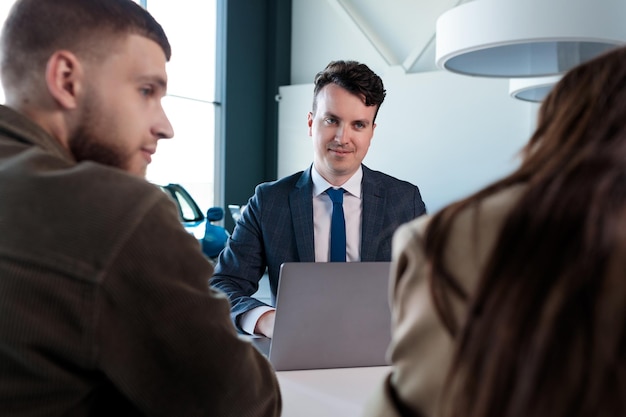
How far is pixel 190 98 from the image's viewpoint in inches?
258

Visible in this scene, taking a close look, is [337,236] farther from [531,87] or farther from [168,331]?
[168,331]

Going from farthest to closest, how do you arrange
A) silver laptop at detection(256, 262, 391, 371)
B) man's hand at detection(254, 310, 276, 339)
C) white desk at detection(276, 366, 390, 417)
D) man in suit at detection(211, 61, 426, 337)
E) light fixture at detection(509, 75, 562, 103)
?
light fixture at detection(509, 75, 562, 103) < man in suit at detection(211, 61, 426, 337) < man's hand at detection(254, 310, 276, 339) < silver laptop at detection(256, 262, 391, 371) < white desk at detection(276, 366, 390, 417)

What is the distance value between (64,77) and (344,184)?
1.45 metres

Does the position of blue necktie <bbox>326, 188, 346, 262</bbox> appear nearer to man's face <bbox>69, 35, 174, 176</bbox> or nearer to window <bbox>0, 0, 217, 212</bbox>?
man's face <bbox>69, 35, 174, 176</bbox>

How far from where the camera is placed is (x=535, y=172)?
1.92 ft

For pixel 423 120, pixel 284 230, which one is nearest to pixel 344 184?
pixel 284 230

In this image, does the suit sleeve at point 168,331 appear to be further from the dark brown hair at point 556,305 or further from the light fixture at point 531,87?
the light fixture at point 531,87

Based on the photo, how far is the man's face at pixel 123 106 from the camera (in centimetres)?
106

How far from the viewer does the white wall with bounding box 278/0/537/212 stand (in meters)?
5.64

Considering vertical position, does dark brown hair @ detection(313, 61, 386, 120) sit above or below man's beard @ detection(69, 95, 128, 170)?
above

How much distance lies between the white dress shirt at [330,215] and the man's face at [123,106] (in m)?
1.24

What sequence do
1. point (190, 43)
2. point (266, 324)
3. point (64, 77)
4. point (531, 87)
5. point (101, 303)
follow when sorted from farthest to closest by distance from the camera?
point (190, 43) → point (531, 87) → point (266, 324) → point (64, 77) → point (101, 303)

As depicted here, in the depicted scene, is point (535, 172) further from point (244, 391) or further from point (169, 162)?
point (169, 162)

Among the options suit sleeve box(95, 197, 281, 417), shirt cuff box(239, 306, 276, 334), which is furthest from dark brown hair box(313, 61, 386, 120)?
suit sleeve box(95, 197, 281, 417)
